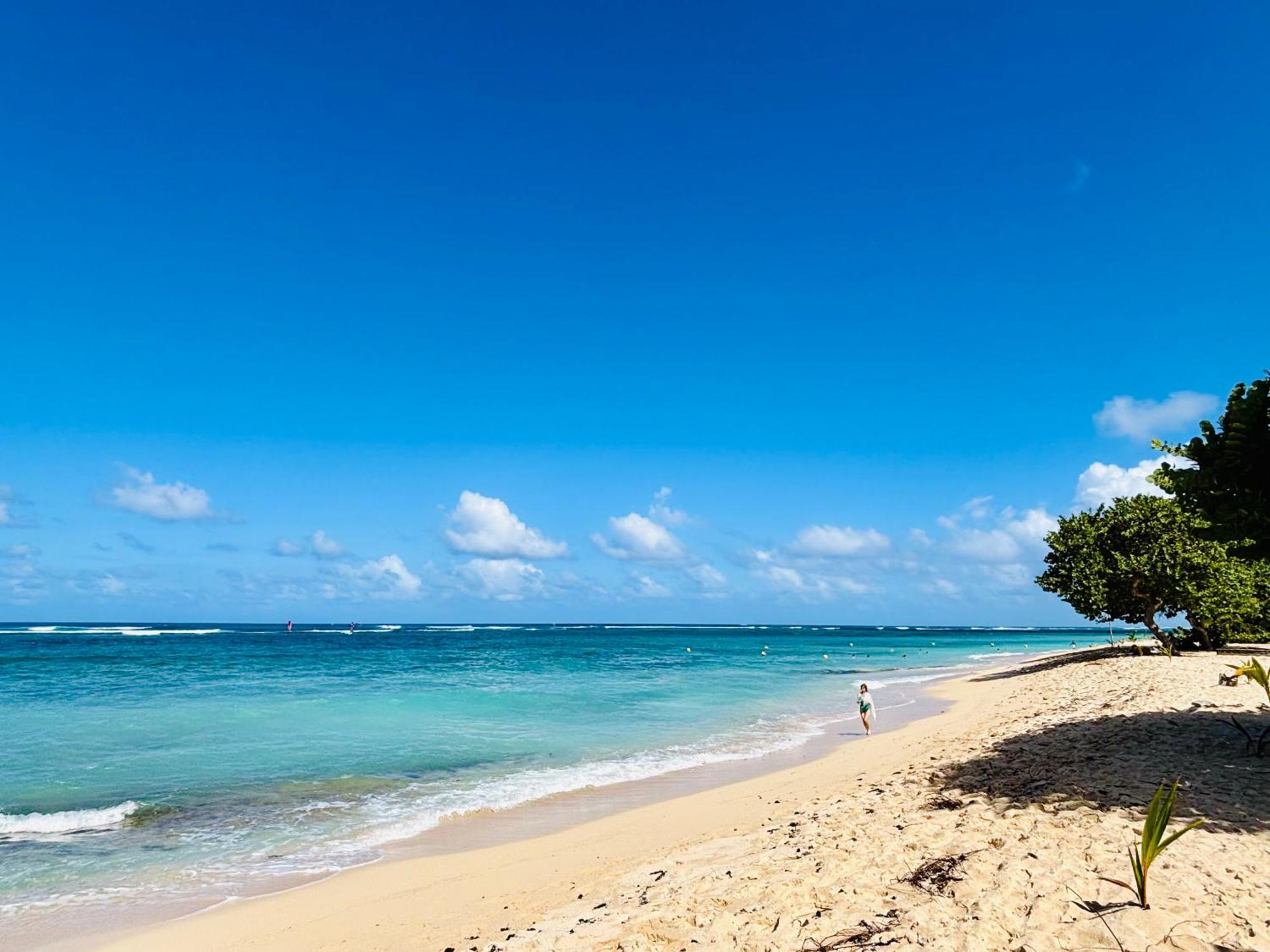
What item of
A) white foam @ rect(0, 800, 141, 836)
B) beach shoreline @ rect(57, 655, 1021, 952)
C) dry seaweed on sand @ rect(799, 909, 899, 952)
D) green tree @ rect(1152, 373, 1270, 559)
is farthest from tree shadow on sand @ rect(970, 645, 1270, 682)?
white foam @ rect(0, 800, 141, 836)

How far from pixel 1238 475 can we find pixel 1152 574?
78.2 ft

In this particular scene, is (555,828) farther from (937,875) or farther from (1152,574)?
(1152,574)

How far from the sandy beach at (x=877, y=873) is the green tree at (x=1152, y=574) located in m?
18.3

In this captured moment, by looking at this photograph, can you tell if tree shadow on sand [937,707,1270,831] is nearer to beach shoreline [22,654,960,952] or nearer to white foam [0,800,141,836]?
beach shoreline [22,654,960,952]

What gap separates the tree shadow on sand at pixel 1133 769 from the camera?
8.28m

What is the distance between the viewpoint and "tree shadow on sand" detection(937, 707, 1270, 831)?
27.2 feet

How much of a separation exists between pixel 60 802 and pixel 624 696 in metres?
21.8

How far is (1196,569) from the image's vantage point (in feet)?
95.9

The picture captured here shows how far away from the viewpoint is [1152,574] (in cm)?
2948

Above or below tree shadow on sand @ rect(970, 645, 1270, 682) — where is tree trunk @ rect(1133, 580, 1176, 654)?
above

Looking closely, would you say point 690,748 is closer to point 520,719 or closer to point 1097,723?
point 520,719

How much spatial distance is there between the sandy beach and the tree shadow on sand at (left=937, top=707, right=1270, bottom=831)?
1.8 inches

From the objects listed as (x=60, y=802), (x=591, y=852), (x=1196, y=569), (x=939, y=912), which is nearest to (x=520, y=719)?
(x=60, y=802)

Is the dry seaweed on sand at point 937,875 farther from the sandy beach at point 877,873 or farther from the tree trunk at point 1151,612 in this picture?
the tree trunk at point 1151,612
